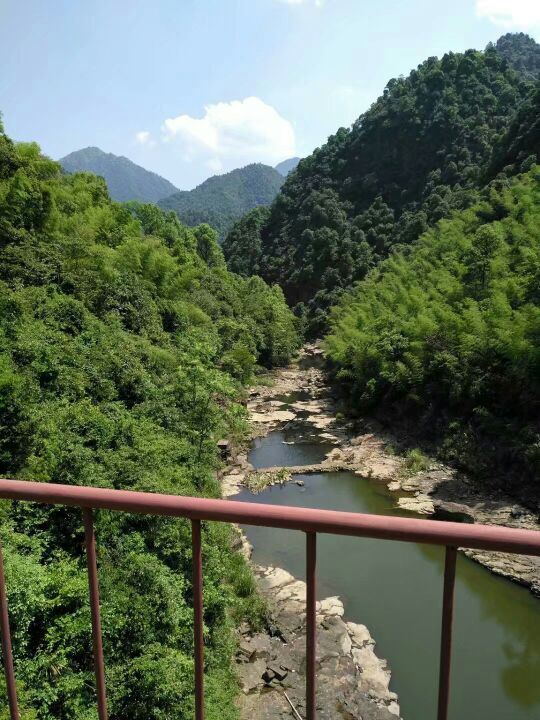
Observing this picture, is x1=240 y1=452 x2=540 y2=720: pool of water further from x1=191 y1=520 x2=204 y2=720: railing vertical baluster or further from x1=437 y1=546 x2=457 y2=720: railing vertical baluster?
x1=437 y1=546 x2=457 y2=720: railing vertical baluster

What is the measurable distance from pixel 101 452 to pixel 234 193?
495 ft

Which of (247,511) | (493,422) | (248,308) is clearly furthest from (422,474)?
(248,308)

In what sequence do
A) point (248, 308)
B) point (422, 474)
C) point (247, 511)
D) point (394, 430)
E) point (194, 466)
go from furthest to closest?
point (248, 308) < point (394, 430) < point (422, 474) < point (194, 466) < point (247, 511)

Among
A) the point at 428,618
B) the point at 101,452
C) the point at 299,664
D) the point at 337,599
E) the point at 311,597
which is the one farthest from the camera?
the point at 337,599

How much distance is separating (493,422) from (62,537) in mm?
15008

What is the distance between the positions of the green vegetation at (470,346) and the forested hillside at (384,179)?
15841 mm

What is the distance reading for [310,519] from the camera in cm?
127

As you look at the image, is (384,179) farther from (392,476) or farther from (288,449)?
(392,476)

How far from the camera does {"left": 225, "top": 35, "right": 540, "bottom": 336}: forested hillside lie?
166ft

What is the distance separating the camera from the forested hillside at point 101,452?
6.78m

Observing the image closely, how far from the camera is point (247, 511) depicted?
1335mm

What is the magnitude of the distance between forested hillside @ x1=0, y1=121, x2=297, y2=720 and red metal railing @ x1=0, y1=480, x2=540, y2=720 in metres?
5.13

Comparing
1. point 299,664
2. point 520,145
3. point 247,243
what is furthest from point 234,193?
point 299,664

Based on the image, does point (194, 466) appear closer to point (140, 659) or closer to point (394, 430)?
point (140, 659)
